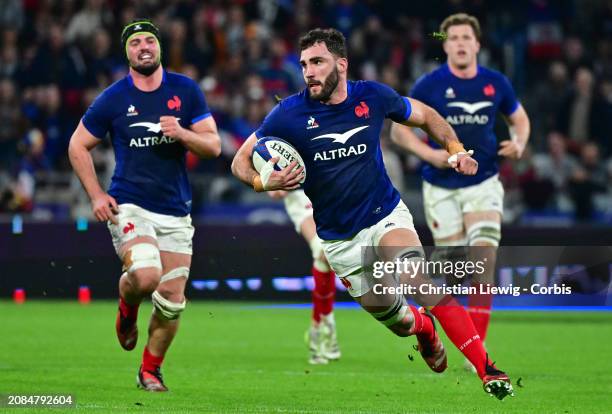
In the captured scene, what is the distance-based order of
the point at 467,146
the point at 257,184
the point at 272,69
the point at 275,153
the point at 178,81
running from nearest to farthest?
the point at 257,184
the point at 275,153
the point at 178,81
the point at 467,146
the point at 272,69

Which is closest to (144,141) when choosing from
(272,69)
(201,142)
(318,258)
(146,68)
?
(201,142)

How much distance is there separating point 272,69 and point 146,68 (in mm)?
11458

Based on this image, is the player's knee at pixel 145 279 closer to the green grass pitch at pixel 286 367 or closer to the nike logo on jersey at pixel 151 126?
the green grass pitch at pixel 286 367

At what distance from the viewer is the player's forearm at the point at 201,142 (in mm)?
9836

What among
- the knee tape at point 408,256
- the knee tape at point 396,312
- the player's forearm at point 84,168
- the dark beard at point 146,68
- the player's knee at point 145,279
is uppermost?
the dark beard at point 146,68

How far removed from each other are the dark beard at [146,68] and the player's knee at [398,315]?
2.72m

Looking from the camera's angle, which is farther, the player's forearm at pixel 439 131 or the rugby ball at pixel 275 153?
the player's forearm at pixel 439 131

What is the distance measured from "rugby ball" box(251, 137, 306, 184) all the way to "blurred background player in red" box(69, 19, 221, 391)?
1.20 metres

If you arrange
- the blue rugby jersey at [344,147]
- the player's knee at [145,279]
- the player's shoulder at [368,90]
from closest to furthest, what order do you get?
the blue rugby jersey at [344,147], the player's shoulder at [368,90], the player's knee at [145,279]

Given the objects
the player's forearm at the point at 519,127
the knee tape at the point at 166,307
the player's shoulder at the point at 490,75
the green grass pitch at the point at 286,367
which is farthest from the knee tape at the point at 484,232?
the knee tape at the point at 166,307

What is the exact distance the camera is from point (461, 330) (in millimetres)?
8734

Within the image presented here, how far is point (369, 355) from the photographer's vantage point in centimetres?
1268

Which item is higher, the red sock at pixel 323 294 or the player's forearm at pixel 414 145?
the player's forearm at pixel 414 145

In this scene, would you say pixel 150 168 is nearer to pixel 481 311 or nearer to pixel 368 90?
pixel 368 90
